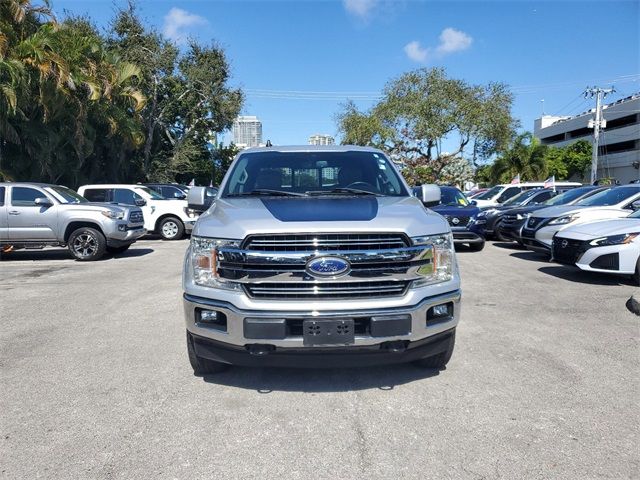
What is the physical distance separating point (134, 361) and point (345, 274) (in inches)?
92.9

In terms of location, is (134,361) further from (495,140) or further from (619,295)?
(495,140)

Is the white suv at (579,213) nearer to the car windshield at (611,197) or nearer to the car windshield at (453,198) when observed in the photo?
the car windshield at (611,197)

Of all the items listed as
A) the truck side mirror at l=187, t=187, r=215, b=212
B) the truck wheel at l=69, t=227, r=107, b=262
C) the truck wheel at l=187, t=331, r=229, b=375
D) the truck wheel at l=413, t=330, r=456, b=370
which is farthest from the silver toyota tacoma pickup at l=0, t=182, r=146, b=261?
the truck wheel at l=413, t=330, r=456, b=370

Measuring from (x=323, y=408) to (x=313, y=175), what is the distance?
2.29m

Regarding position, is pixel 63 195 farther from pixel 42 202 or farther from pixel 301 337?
pixel 301 337

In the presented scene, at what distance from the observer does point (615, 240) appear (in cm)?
776

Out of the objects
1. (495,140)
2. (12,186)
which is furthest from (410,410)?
(495,140)

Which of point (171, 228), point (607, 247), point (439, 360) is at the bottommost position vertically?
point (439, 360)

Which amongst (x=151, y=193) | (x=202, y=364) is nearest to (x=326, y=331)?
(x=202, y=364)

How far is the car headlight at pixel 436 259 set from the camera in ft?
12.0

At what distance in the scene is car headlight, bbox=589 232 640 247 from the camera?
770cm

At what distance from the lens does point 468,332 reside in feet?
17.9

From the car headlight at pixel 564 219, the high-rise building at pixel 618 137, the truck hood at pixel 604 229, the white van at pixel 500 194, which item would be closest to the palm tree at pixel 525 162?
Result: the high-rise building at pixel 618 137

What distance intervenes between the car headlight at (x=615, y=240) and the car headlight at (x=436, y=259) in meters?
5.20
